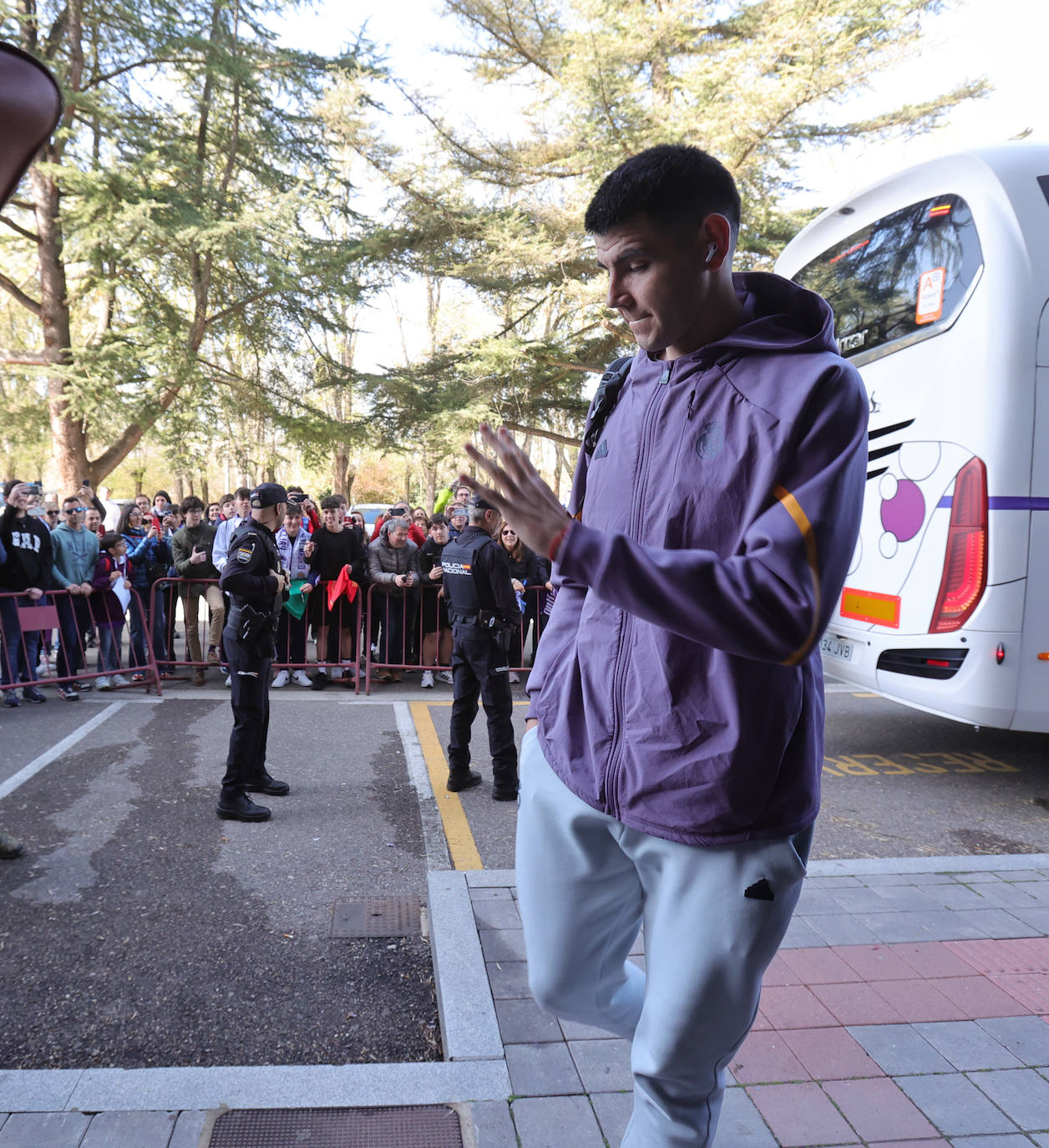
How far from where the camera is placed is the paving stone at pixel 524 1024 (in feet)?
9.09

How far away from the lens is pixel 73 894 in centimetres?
407

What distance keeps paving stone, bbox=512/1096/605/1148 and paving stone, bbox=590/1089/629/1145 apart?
0.06 feet

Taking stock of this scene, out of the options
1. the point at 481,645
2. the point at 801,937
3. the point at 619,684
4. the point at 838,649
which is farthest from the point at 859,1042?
the point at 838,649

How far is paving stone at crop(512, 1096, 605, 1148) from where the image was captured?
2.31m

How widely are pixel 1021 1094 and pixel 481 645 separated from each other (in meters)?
3.72

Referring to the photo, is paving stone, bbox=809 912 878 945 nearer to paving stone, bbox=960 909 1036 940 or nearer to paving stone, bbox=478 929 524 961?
paving stone, bbox=960 909 1036 940

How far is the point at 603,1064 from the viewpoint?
263cm

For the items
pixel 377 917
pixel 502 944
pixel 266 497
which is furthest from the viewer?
pixel 266 497

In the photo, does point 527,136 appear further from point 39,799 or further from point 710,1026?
→ point 710,1026

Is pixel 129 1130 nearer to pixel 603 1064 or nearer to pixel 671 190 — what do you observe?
pixel 603 1064

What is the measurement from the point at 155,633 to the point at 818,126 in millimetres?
16529

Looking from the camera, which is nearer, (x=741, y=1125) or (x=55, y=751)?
(x=741, y=1125)

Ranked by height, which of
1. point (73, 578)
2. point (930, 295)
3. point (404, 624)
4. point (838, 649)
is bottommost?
point (404, 624)

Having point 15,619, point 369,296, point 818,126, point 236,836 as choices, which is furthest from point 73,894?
point 818,126
